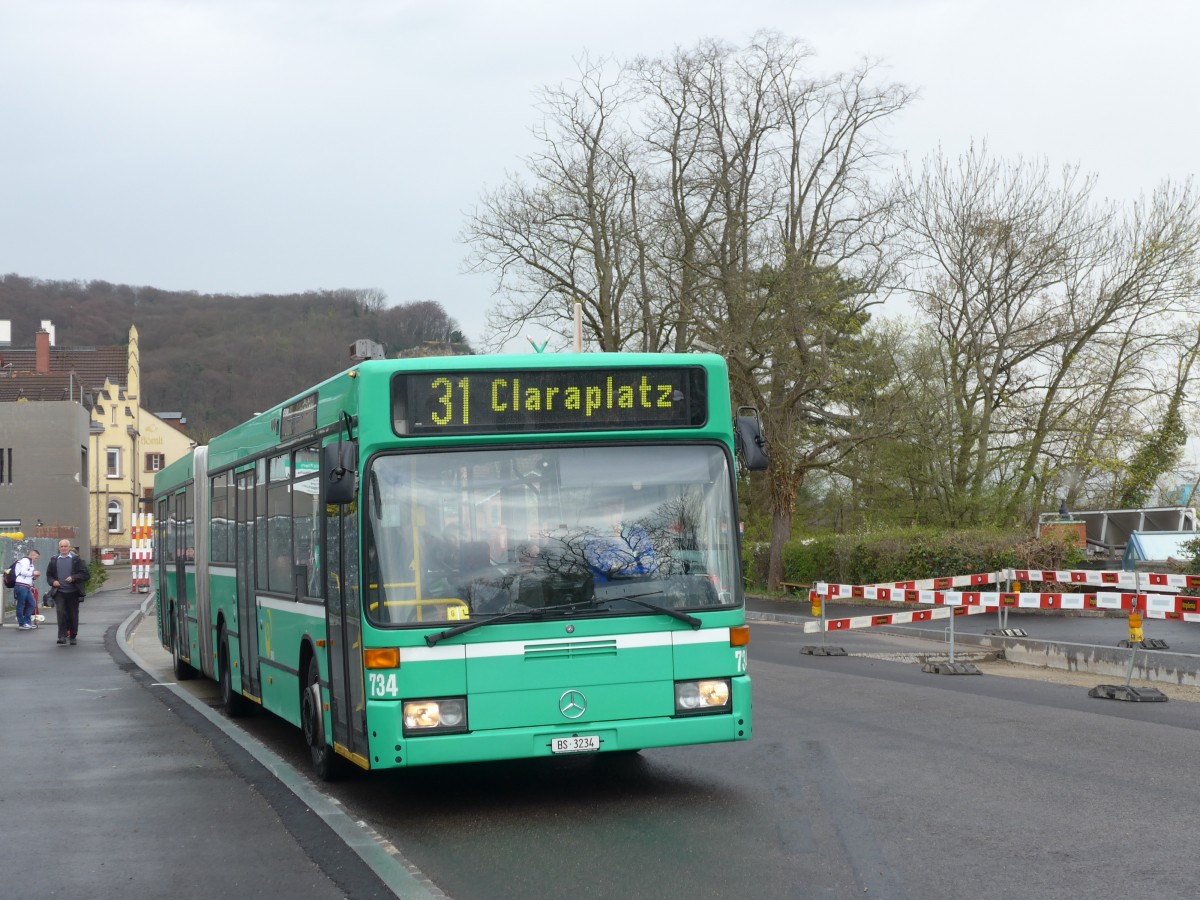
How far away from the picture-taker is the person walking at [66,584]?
2609 cm

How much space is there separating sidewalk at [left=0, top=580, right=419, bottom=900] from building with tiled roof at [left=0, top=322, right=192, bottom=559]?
68.5m

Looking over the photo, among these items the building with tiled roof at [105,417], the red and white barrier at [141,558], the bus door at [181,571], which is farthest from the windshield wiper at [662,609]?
the building with tiled roof at [105,417]

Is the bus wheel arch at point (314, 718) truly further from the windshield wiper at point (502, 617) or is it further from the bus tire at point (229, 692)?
the bus tire at point (229, 692)

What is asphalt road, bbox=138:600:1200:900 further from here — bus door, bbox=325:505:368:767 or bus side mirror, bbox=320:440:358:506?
bus side mirror, bbox=320:440:358:506

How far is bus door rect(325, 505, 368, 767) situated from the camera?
27.3 ft

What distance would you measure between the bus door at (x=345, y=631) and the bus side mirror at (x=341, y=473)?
0.35 metres

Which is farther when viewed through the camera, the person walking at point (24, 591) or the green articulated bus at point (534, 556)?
the person walking at point (24, 591)

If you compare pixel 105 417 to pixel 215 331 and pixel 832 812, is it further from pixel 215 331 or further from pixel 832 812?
pixel 832 812

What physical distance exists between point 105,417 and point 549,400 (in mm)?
89491

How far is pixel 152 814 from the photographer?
872cm

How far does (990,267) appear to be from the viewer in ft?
130

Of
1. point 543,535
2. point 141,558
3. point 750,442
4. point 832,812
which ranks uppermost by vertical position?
point 750,442

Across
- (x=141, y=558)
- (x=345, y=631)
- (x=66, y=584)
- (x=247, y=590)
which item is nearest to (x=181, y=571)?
(x=247, y=590)

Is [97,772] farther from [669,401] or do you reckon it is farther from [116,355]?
[116,355]
